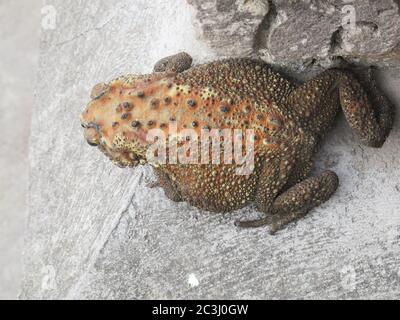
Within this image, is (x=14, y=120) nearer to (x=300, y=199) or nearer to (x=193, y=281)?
(x=193, y=281)

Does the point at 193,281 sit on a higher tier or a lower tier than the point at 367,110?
lower

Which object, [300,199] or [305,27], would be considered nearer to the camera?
[305,27]

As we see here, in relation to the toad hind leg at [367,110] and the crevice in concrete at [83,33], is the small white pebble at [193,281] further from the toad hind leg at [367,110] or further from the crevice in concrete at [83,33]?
the crevice in concrete at [83,33]
